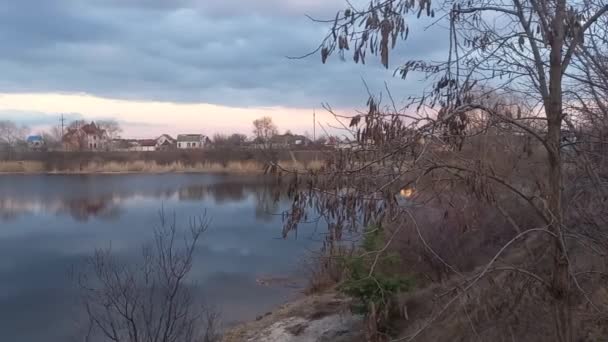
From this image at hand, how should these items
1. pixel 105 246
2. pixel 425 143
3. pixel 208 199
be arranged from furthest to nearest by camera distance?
pixel 208 199
pixel 105 246
pixel 425 143

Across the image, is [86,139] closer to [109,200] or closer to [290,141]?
[109,200]

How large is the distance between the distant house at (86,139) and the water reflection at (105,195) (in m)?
24.1

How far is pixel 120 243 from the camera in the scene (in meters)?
18.1

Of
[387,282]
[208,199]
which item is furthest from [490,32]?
[208,199]

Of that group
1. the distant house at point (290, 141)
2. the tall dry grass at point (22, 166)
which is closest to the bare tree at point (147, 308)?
the distant house at point (290, 141)

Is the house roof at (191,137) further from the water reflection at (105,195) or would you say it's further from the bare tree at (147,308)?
the bare tree at (147,308)

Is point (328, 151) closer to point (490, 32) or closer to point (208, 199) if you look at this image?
point (490, 32)

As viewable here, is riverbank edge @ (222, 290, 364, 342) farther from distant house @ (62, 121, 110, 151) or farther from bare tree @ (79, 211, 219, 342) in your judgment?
distant house @ (62, 121, 110, 151)

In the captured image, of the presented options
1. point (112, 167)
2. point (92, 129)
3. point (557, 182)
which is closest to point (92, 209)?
point (112, 167)

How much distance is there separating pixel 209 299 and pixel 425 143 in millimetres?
10740

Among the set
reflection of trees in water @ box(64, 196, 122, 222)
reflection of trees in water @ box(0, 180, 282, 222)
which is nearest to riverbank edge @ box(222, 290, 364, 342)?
reflection of trees in water @ box(0, 180, 282, 222)

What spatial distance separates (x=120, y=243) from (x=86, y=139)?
59178mm

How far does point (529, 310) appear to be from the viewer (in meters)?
5.76

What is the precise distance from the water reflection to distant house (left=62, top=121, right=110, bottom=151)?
24096 mm
